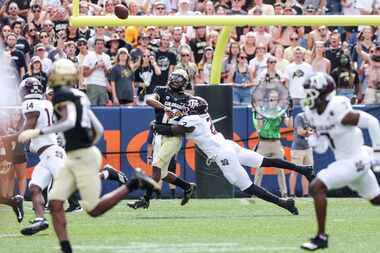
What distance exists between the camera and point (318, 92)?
1075cm

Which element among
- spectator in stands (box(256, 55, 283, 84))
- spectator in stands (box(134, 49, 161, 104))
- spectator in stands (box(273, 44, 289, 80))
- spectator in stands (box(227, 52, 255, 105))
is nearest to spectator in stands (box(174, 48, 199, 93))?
spectator in stands (box(134, 49, 161, 104))

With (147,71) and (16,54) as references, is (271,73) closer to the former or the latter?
(147,71)

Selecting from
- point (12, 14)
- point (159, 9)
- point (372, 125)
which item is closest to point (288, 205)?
point (372, 125)

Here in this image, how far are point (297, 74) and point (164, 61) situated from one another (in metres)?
2.02

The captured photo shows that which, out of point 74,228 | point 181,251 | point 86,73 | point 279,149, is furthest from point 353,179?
point 86,73

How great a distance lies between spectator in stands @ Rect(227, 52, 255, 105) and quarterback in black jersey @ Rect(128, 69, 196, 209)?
131 inches

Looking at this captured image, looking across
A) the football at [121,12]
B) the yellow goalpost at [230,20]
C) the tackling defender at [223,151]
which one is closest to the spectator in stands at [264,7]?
the yellow goalpost at [230,20]

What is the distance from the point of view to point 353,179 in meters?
10.8

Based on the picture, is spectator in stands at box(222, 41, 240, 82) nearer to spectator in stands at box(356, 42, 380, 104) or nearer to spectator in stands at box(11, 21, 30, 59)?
spectator in stands at box(356, 42, 380, 104)

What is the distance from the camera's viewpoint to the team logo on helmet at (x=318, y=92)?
1076cm

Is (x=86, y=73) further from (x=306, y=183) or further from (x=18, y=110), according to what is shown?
(x=306, y=183)

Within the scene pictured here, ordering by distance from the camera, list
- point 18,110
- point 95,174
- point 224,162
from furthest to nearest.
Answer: point 18,110, point 224,162, point 95,174

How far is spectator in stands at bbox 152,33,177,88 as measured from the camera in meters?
18.6

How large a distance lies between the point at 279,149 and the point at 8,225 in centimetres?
474
